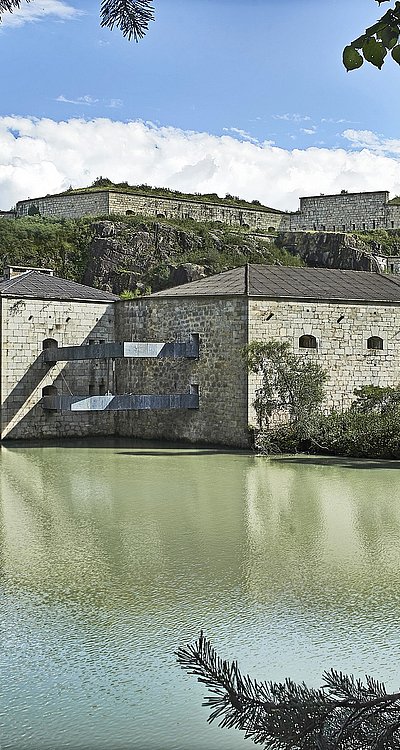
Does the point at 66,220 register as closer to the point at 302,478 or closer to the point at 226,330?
the point at 226,330

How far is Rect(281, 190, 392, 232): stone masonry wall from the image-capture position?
144 ft

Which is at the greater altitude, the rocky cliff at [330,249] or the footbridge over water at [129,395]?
the rocky cliff at [330,249]

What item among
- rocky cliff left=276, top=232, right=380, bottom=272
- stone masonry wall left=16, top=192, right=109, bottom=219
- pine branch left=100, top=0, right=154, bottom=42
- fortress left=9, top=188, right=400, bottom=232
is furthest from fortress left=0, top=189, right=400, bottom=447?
pine branch left=100, top=0, right=154, bottom=42

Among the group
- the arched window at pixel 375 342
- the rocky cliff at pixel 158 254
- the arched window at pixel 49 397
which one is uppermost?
the rocky cliff at pixel 158 254

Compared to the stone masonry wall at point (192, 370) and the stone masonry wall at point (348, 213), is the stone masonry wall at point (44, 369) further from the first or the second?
the stone masonry wall at point (348, 213)

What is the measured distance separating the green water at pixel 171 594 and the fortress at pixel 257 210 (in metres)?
27.7

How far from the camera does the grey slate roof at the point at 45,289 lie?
2312 centimetres

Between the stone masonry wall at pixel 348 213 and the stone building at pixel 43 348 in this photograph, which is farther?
the stone masonry wall at pixel 348 213

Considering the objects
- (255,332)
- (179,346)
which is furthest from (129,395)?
(255,332)

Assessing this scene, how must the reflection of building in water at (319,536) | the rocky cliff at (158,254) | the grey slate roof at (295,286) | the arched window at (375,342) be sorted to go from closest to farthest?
the reflection of building in water at (319,536) < the grey slate roof at (295,286) < the arched window at (375,342) < the rocky cliff at (158,254)

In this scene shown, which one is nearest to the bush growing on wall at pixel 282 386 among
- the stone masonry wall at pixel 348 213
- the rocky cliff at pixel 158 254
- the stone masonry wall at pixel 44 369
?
the stone masonry wall at pixel 44 369

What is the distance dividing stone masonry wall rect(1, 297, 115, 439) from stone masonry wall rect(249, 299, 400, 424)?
5647 millimetres

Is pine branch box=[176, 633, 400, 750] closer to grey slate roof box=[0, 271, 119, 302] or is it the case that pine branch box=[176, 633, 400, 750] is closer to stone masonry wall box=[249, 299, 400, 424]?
stone masonry wall box=[249, 299, 400, 424]

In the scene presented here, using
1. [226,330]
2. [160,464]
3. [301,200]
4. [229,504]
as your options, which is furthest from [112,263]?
[229,504]
